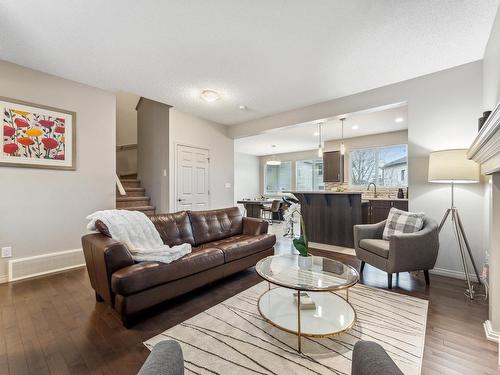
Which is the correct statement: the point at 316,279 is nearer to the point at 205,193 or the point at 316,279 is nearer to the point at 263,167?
the point at 205,193

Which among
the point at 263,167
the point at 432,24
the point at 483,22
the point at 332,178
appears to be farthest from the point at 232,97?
the point at 263,167

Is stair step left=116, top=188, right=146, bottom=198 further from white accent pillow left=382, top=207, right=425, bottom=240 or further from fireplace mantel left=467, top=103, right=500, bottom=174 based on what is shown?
fireplace mantel left=467, top=103, right=500, bottom=174

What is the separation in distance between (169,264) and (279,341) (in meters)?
1.15

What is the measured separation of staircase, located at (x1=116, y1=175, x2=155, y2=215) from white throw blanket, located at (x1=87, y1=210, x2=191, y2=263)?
211cm

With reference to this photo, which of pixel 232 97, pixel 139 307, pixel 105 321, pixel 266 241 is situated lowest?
pixel 105 321

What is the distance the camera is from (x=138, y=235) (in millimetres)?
2490

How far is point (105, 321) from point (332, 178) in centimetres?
639

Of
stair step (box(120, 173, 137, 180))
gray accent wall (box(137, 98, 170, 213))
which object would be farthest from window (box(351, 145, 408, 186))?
stair step (box(120, 173, 137, 180))

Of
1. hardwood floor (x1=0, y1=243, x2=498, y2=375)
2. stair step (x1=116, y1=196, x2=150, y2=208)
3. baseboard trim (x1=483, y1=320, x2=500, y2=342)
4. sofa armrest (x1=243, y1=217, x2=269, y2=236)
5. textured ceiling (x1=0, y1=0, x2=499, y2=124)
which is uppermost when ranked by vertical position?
textured ceiling (x1=0, y1=0, x2=499, y2=124)

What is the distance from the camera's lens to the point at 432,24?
87.5 inches

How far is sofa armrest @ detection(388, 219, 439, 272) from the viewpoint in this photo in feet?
8.29

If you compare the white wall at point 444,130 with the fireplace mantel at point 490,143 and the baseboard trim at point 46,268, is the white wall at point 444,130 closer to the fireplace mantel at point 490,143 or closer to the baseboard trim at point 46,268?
the fireplace mantel at point 490,143

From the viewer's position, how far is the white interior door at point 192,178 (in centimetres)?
479

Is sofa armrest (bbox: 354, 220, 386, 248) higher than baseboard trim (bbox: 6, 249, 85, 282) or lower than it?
higher
